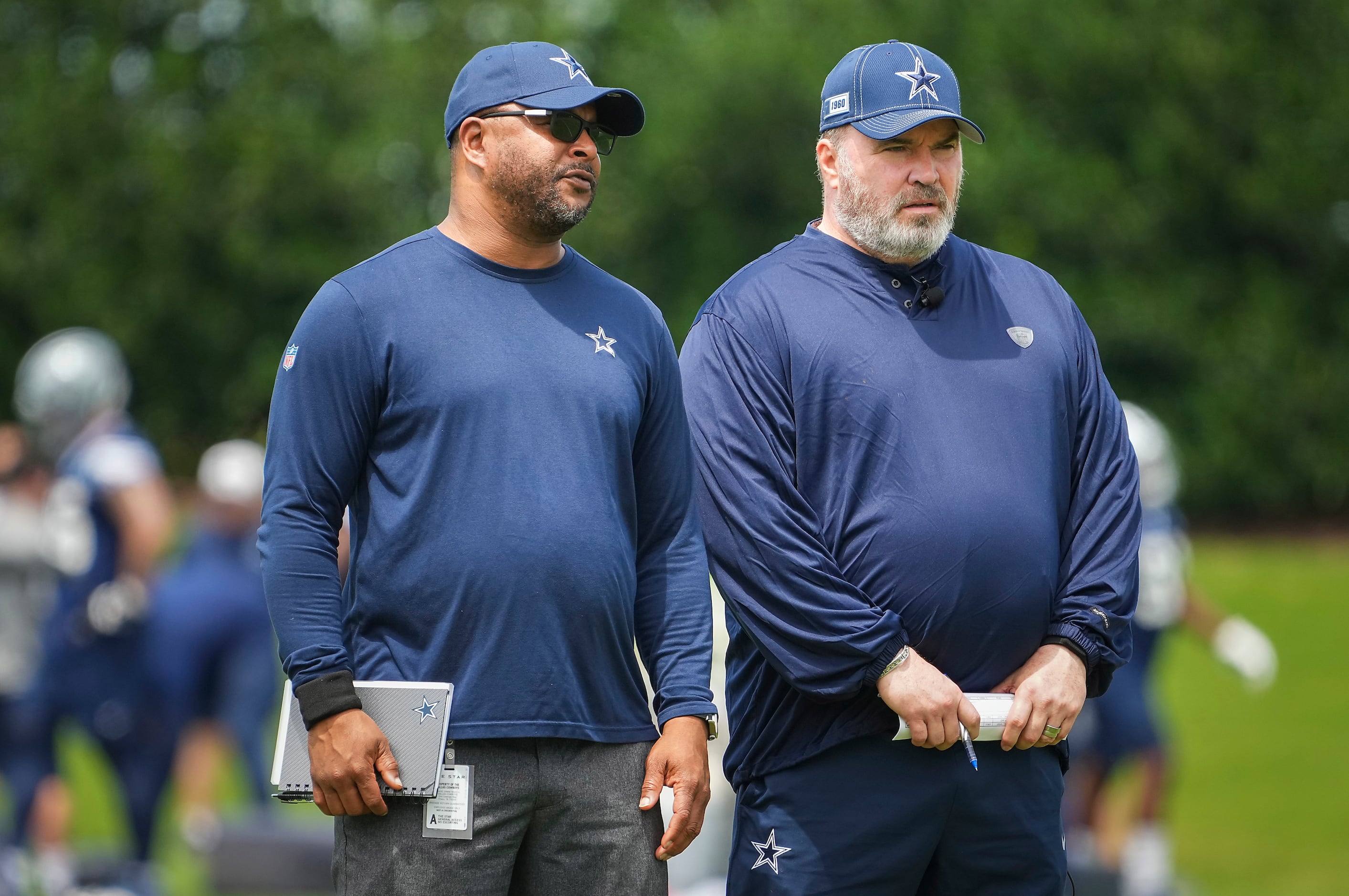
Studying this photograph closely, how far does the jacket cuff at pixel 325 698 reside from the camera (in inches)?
102

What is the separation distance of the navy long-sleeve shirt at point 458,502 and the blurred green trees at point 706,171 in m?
26.9

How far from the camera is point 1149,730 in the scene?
8.14 m

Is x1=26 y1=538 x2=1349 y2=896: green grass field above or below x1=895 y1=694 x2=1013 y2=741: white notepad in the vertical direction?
below

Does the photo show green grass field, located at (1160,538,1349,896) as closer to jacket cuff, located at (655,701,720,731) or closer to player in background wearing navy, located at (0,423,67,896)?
player in background wearing navy, located at (0,423,67,896)

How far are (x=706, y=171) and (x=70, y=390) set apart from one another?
88.1 ft

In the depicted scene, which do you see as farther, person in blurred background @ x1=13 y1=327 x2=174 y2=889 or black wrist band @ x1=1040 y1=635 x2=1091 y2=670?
person in blurred background @ x1=13 y1=327 x2=174 y2=889

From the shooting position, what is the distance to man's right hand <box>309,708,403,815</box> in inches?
101

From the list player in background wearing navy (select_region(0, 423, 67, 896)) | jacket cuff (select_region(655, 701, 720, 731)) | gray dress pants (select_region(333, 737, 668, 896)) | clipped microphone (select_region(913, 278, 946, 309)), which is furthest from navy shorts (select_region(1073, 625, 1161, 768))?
gray dress pants (select_region(333, 737, 668, 896))

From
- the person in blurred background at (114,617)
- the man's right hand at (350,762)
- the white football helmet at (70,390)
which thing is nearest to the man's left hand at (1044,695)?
the man's right hand at (350,762)

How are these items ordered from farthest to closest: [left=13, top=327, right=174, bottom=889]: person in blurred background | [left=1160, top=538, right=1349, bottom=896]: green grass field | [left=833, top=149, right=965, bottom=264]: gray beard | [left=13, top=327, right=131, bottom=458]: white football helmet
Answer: [left=1160, top=538, right=1349, bottom=896]: green grass field, [left=13, top=327, right=131, bottom=458]: white football helmet, [left=13, top=327, right=174, bottom=889]: person in blurred background, [left=833, top=149, right=965, bottom=264]: gray beard

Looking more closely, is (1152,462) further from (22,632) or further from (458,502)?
(458,502)

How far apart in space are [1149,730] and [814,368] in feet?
18.9

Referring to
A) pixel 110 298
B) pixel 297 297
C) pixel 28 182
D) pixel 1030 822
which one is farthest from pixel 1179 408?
pixel 1030 822

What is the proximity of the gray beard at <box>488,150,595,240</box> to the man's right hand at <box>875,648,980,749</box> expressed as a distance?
1028 millimetres
